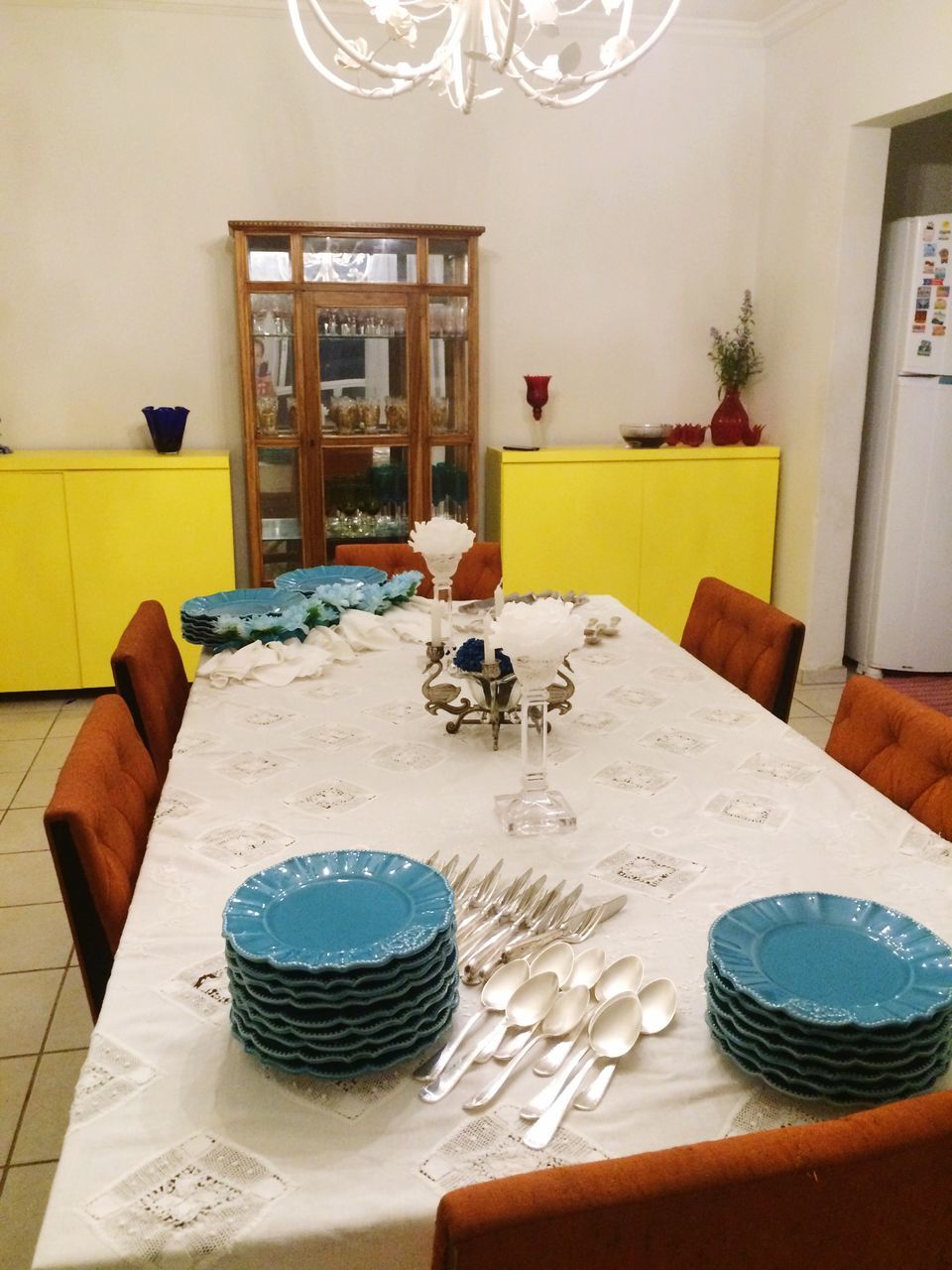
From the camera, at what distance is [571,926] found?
48.3 inches

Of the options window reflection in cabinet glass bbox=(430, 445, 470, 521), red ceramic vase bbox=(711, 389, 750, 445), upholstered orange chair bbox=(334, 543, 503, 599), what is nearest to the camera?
upholstered orange chair bbox=(334, 543, 503, 599)

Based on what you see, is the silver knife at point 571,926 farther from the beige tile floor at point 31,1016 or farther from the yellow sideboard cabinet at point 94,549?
the yellow sideboard cabinet at point 94,549

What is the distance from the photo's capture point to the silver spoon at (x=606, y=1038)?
3.02 ft

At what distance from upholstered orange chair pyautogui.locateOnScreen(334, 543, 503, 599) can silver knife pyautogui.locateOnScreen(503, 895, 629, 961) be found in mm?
1906

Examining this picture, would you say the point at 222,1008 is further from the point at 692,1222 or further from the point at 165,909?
the point at 692,1222

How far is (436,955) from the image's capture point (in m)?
1.02

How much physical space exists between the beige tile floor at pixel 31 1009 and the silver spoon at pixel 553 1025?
1.04 metres

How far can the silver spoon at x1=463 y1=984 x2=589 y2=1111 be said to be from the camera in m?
0.96

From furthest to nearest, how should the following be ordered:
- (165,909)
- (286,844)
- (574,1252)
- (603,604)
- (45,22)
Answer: (45,22) < (603,604) < (286,844) < (165,909) < (574,1252)

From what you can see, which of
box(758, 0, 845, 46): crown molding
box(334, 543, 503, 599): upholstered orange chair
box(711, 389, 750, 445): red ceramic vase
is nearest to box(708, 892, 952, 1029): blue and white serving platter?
box(334, 543, 503, 599): upholstered orange chair

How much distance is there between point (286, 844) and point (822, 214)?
3795 millimetres

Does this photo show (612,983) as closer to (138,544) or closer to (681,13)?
→ (138,544)

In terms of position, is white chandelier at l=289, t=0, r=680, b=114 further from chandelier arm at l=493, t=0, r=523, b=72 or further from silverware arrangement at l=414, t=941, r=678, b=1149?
silverware arrangement at l=414, t=941, r=678, b=1149

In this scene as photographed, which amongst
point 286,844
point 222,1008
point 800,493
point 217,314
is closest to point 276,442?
point 217,314
